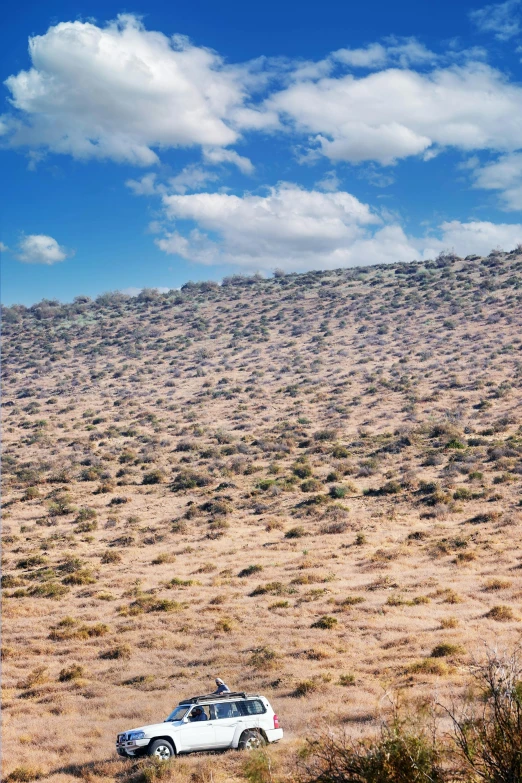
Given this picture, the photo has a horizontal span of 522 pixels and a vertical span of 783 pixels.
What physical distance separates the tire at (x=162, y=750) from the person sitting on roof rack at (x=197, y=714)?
0.71m

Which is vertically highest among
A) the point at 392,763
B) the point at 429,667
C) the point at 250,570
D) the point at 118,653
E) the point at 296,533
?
the point at 392,763

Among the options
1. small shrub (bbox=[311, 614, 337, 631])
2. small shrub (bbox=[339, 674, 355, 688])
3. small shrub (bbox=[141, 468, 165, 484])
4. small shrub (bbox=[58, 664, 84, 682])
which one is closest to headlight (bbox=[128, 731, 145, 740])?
small shrub (bbox=[339, 674, 355, 688])

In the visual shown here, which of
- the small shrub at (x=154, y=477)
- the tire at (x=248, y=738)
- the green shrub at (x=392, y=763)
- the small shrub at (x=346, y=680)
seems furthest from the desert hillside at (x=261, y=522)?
the green shrub at (x=392, y=763)

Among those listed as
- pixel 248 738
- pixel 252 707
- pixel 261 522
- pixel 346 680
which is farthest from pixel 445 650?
pixel 261 522

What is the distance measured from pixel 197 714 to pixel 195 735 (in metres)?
0.42

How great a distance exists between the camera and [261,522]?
38.1 metres

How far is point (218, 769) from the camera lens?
41.8ft

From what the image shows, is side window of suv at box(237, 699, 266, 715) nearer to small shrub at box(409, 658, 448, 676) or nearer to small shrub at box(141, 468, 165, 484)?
small shrub at box(409, 658, 448, 676)

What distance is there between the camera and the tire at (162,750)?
13.5m

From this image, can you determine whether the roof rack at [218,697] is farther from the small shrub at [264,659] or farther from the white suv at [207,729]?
the small shrub at [264,659]

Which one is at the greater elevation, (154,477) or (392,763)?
(154,477)

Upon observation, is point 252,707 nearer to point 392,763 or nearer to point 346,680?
point 346,680

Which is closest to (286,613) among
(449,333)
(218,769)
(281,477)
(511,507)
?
(218,769)

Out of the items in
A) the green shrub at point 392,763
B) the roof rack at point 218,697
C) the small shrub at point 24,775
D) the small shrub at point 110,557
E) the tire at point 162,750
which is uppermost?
the green shrub at point 392,763
